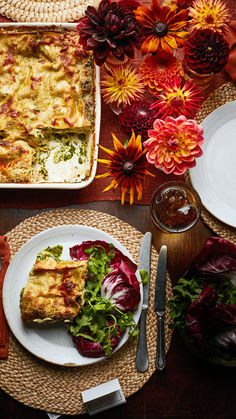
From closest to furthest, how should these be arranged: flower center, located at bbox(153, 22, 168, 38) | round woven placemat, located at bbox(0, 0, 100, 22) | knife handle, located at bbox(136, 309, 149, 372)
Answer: flower center, located at bbox(153, 22, 168, 38), knife handle, located at bbox(136, 309, 149, 372), round woven placemat, located at bbox(0, 0, 100, 22)

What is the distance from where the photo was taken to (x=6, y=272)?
2236mm

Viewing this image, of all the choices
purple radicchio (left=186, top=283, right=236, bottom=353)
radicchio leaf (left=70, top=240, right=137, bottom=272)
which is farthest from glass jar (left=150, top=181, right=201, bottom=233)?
purple radicchio (left=186, top=283, right=236, bottom=353)

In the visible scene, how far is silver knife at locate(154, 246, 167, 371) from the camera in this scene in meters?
2.23

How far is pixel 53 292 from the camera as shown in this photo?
2141mm

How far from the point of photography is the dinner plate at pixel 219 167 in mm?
2305

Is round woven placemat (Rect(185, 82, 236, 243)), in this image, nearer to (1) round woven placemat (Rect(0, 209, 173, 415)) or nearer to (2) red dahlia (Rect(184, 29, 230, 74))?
(2) red dahlia (Rect(184, 29, 230, 74))

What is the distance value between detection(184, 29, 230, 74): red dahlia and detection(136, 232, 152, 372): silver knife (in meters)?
0.88

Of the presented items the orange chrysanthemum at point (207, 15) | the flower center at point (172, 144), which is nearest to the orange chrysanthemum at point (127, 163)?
the flower center at point (172, 144)

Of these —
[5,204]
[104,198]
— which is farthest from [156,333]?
[5,204]

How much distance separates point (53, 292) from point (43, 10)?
1.48 m

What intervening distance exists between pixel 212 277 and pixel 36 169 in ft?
3.47

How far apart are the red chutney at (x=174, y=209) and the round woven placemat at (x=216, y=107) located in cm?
9

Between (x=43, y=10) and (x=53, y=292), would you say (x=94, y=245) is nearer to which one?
(x=53, y=292)

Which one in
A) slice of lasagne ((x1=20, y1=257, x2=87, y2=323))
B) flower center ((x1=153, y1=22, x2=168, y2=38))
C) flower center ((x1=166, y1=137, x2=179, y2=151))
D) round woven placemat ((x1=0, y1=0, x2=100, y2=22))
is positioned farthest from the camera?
round woven placemat ((x1=0, y1=0, x2=100, y2=22))
